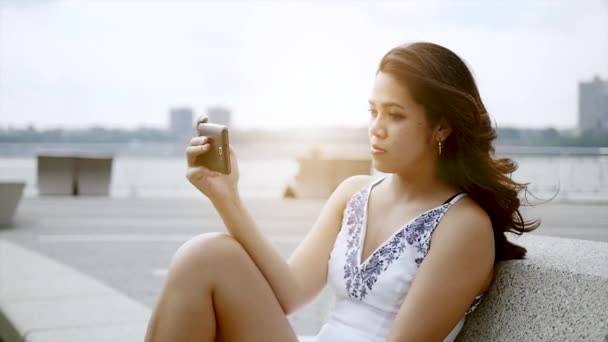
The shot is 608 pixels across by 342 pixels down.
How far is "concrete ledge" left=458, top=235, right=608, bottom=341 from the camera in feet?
6.04

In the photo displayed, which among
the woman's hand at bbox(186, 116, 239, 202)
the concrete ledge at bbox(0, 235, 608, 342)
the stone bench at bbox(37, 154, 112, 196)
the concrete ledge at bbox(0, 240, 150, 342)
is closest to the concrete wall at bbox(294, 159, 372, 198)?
the stone bench at bbox(37, 154, 112, 196)

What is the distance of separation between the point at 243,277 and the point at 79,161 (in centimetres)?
1498

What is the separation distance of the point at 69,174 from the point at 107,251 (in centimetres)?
824

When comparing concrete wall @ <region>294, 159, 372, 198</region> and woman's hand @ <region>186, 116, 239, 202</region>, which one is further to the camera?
concrete wall @ <region>294, 159, 372, 198</region>

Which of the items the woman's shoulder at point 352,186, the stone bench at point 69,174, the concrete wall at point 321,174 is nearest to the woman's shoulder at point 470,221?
the woman's shoulder at point 352,186

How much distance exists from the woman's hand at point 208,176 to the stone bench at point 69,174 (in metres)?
14.7

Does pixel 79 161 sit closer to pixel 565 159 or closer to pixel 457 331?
pixel 565 159

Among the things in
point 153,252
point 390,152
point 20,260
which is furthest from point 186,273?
point 153,252

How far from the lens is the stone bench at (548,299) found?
1.84 meters

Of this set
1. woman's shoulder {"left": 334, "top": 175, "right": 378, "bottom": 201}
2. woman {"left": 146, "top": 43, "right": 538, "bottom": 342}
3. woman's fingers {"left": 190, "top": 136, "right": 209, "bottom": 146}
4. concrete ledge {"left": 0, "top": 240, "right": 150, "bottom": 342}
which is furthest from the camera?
concrete ledge {"left": 0, "top": 240, "right": 150, "bottom": 342}

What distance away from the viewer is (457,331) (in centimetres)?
226

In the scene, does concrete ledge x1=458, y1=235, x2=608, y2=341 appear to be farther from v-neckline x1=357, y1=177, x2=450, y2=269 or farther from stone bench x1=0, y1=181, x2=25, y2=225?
stone bench x1=0, y1=181, x2=25, y2=225

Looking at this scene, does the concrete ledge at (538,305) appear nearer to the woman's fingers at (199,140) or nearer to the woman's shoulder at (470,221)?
the woman's shoulder at (470,221)

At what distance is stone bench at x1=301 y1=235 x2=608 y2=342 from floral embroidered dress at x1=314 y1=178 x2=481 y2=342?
0.27 feet
